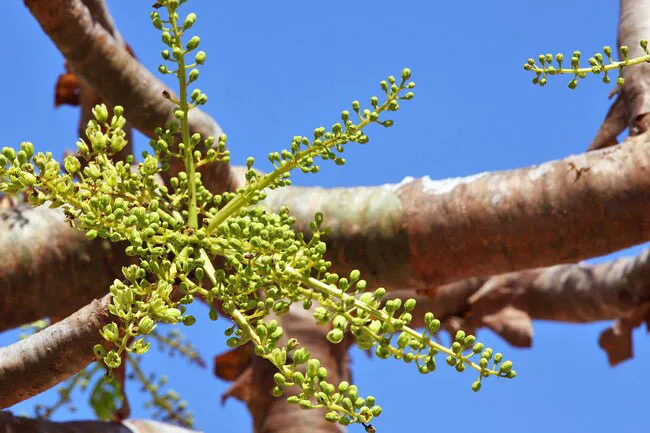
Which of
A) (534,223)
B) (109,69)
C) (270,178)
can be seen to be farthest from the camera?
(109,69)

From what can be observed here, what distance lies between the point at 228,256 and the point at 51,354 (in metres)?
0.34

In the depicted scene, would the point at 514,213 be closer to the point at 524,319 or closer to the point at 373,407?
the point at 373,407

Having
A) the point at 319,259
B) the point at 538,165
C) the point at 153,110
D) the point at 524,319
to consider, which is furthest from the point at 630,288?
the point at 319,259

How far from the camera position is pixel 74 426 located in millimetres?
2100

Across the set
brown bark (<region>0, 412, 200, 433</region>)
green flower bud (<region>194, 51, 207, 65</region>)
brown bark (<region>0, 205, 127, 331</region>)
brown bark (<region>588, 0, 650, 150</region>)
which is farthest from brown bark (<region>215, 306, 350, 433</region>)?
green flower bud (<region>194, 51, 207, 65</region>)

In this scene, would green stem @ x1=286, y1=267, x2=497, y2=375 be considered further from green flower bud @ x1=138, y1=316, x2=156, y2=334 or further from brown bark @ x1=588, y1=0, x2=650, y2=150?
brown bark @ x1=588, y1=0, x2=650, y2=150

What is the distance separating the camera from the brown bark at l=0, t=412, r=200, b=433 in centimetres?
194

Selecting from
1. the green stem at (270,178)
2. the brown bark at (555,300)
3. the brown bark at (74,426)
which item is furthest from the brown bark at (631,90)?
the brown bark at (74,426)

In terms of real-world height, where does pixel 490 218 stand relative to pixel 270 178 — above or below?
above

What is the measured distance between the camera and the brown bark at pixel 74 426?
194 centimetres

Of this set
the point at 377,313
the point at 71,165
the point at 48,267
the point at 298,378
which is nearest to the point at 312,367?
the point at 298,378

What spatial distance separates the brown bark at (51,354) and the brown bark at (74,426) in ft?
1.62

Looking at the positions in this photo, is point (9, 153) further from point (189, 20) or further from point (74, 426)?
Answer: point (74, 426)

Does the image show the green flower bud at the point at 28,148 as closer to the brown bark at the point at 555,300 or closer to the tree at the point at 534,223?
the tree at the point at 534,223
